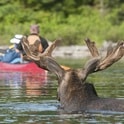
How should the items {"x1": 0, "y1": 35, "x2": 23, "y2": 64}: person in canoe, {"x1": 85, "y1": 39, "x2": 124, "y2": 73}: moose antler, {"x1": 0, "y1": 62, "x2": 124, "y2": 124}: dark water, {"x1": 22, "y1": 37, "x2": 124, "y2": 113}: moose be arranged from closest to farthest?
{"x1": 0, "y1": 62, "x2": 124, "y2": 124}: dark water
{"x1": 22, "y1": 37, "x2": 124, "y2": 113}: moose
{"x1": 85, "y1": 39, "x2": 124, "y2": 73}: moose antler
{"x1": 0, "y1": 35, "x2": 23, "y2": 64}: person in canoe

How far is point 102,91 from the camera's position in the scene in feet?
61.2

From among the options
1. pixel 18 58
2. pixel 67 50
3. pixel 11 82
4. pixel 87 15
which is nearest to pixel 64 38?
pixel 67 50

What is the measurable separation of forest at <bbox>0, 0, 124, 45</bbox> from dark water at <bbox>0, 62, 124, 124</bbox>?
78.3ft

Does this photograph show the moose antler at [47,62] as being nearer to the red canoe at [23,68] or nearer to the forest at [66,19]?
the red canoe at [23,68]

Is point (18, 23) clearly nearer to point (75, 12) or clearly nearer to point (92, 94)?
point (75, 12)

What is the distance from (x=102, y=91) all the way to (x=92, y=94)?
4.11 metres

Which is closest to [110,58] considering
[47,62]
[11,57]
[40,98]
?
[47,62]

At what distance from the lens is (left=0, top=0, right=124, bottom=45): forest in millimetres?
49969

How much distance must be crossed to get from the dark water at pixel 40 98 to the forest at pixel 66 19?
939 inches

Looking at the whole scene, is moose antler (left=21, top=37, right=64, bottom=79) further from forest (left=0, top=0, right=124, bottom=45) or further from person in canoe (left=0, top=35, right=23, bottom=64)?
forest (left=0, top=0, right=124, bottom=45)

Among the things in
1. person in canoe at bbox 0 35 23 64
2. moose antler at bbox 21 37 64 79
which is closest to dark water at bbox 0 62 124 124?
moose antler at bbox 21 37 64 79

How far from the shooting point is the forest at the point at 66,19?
164 ft

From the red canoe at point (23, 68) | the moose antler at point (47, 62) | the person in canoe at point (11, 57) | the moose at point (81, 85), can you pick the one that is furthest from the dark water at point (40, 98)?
the person in canoe at point (11, 57)

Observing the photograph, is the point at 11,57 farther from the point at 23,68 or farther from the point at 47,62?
the point at 47,62
